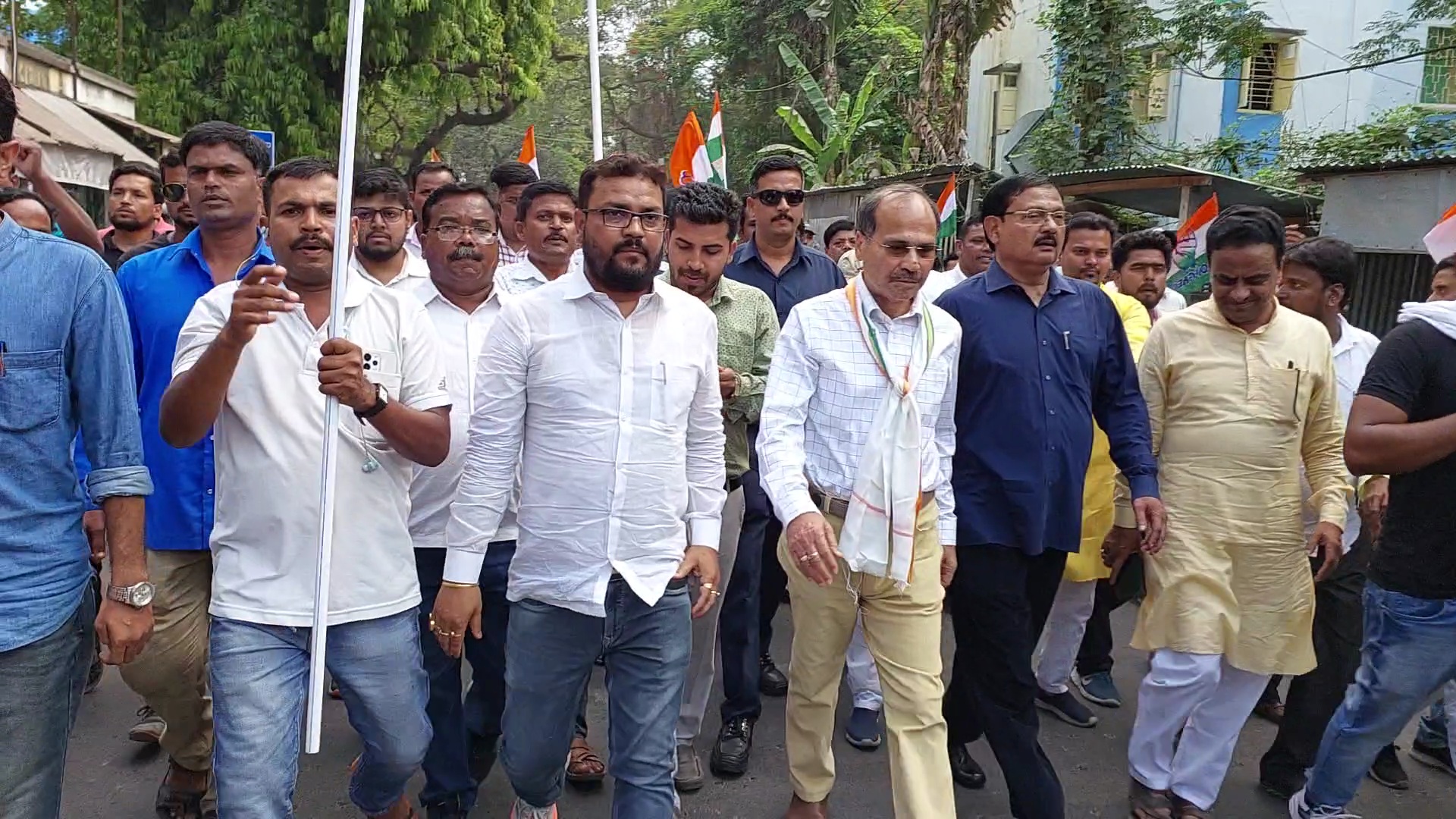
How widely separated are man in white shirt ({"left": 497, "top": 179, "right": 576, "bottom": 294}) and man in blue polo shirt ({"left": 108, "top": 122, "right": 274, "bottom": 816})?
119 centimetres

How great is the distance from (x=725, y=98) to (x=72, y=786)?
25083 millimetres

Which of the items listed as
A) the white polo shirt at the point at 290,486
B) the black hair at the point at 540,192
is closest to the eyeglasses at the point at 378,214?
the black hair at the point at 540,192

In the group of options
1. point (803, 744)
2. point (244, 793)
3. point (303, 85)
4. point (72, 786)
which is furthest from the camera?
point (303, 85)

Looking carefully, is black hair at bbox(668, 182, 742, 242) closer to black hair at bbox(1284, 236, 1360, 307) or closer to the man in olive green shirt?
the man in olive green shirt

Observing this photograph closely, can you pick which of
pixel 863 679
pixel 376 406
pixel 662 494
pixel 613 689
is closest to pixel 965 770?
pixel 863 679

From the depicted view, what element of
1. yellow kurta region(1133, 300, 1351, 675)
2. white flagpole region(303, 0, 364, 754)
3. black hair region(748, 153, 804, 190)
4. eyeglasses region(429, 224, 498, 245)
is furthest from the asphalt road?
black hair region(748, 153, 804, 190)

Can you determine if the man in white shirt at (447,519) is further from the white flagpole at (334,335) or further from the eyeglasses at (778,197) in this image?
the eyeglasses at (778,197)

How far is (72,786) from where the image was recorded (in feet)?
12.3

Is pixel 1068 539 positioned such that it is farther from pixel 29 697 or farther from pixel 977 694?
pixel 29 697

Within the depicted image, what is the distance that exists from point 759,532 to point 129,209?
3671 millimetres

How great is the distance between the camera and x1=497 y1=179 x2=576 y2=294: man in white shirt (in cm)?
438

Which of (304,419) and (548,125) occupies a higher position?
(548,125)

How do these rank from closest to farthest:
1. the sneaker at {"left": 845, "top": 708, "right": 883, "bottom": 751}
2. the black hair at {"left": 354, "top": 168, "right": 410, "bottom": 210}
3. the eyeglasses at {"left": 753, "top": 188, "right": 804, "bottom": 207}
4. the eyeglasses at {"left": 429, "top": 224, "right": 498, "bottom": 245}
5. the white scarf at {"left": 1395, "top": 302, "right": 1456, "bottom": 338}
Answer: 1. the white scarf at {"left": 1395, "top": 302, "right": 1456, "bottom": 338}
2. the eyeglasses at {"left": 429, "top": 224, "right": 498, "bottom": 245}
3. the black hair at {"left": 354, "top": 168, "right": 410, "bottom": 210}
4. the sneaker at {"left": 845, "top": 708, "right": 883, "bottom": 751}
5. the eyeglasses at {"left": 753, "top": 188, "right": 804, "bottom": 207}

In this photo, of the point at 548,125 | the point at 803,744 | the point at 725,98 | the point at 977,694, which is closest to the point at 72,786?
the point at 803,744
